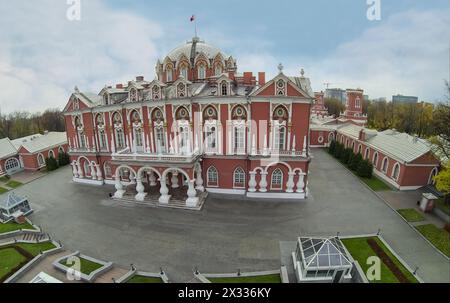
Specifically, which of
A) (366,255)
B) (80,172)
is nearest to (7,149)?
(80,172)

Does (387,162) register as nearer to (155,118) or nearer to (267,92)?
(267,92)

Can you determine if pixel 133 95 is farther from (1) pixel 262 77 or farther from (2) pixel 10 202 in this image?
(2) pixel 10 202

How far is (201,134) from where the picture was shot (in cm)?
2333

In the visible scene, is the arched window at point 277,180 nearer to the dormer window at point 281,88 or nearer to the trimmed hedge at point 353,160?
the dormer window at point 281,88

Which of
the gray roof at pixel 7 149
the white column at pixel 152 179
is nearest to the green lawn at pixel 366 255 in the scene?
the white column at pixel 152 179

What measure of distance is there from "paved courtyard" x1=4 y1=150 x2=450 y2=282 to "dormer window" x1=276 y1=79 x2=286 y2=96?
1090 centimetres

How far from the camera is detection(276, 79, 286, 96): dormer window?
67.8 feet

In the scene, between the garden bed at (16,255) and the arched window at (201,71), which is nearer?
the garden bed at (16,255)

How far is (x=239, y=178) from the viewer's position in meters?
23.7

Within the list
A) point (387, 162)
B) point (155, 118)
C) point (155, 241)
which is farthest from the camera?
point (387, 162)

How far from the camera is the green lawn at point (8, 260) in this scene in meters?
14.1

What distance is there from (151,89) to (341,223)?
22816mm

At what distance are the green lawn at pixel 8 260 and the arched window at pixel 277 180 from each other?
69.5ft
